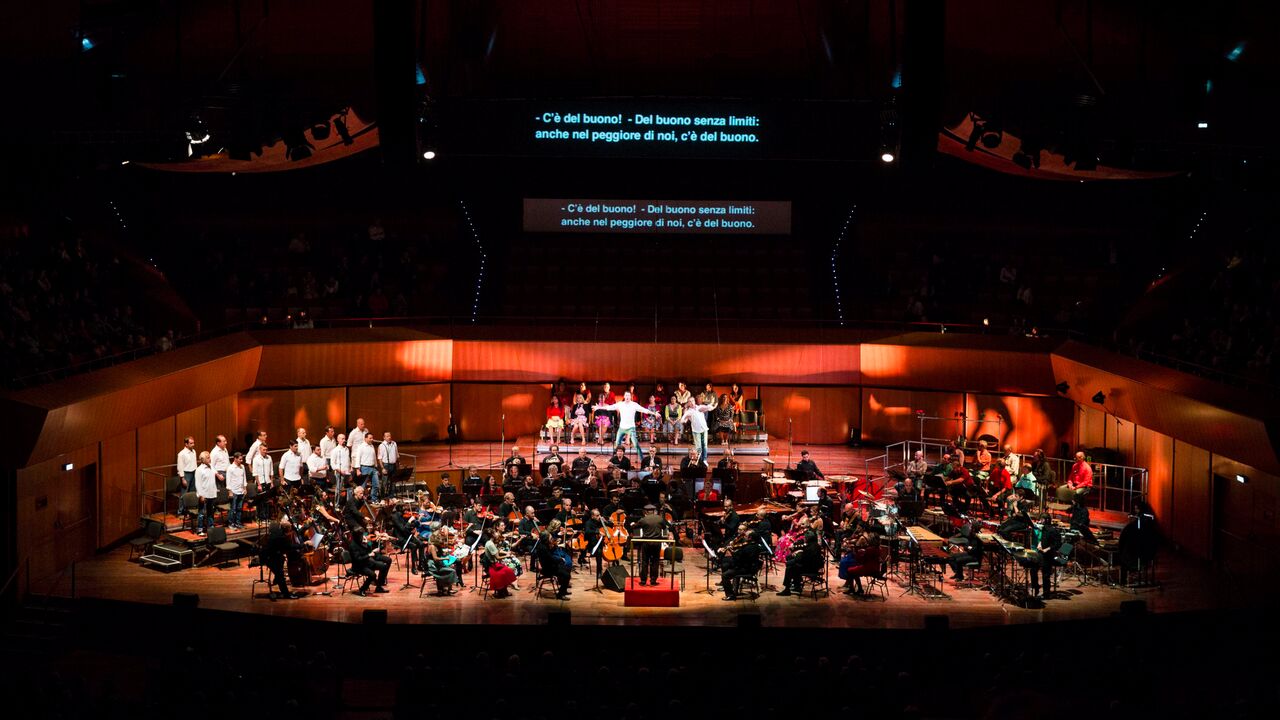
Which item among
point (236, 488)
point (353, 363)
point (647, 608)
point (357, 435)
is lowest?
point (647, 608)

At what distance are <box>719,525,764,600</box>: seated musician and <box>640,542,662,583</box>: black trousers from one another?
36.7 inches

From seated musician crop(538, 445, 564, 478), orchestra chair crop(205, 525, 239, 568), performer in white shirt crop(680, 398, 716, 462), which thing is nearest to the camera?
orchestra chair crop(205, 525, 239, 568)

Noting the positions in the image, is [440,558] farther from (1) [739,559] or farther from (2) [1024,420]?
(2) [1024,420]

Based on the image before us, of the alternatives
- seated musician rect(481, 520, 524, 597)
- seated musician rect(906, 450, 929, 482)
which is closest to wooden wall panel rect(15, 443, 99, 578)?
seated musician rect(481, 520, 524, 597)

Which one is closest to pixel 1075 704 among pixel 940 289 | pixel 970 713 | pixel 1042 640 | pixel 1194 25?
pixel 970 713

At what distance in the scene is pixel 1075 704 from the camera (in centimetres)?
1265

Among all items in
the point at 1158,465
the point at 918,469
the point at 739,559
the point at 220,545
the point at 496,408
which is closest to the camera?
the point at 739,559

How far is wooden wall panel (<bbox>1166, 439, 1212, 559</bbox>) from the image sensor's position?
18828 mm

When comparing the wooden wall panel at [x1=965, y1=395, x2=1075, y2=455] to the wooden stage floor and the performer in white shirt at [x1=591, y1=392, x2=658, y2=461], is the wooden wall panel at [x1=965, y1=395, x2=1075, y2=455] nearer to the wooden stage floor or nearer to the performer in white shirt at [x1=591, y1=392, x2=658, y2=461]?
the wooden stage floor

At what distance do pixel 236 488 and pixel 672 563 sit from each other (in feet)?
25.6

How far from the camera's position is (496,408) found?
27047 millimetres

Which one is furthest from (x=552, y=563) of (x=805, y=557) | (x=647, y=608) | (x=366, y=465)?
(x=366, y=465)

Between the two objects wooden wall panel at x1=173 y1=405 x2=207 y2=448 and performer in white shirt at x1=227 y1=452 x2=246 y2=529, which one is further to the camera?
wooden wall panel at x1=173 y1=405 x2=207 y2=448

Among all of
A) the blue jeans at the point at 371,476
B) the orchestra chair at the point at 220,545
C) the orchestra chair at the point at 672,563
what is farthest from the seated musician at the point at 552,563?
the blue jeans at the point at 371,476
